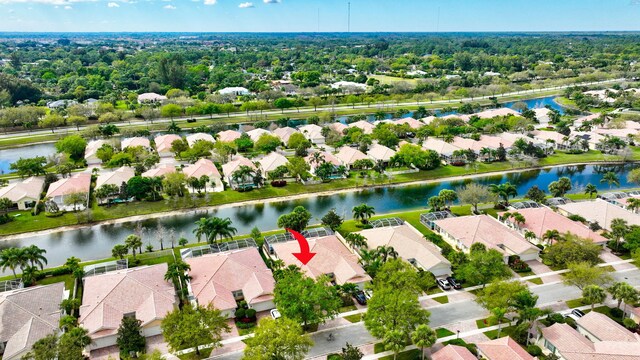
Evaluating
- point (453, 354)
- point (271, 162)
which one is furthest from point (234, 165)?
point (453, 354)

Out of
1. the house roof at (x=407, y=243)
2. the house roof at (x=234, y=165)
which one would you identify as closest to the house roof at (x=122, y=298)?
the house roof at (x=407, y=243)

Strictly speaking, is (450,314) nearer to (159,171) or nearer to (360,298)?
(360,298)

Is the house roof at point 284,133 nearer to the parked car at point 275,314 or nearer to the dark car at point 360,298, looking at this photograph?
the dark car at point 360,298

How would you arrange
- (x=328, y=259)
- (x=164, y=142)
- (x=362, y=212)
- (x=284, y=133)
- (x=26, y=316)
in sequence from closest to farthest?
1. (x=26, y=316)
2. (x=328, y=259)
3. (x=362, y=212)
4. (x=164, y=142)
5. (x=284, y=133)

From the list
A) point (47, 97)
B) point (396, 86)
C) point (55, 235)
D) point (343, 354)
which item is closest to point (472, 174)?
point (343, 354)

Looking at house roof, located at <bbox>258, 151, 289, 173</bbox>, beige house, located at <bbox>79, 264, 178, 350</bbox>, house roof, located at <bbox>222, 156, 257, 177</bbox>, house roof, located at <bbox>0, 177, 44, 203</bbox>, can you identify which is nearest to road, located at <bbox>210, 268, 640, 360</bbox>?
beige house, located at <bbox>79, 264, 178, 350</bbox>

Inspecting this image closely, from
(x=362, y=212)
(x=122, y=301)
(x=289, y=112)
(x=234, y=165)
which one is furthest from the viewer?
(x=289, y=112)

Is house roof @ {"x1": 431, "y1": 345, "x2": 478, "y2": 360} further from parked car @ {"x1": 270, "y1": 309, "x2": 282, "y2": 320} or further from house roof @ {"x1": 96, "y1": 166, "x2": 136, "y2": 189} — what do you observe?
house roof @ {"x1": 96, "y1": 166, "x2": 136, "y2": 189}
